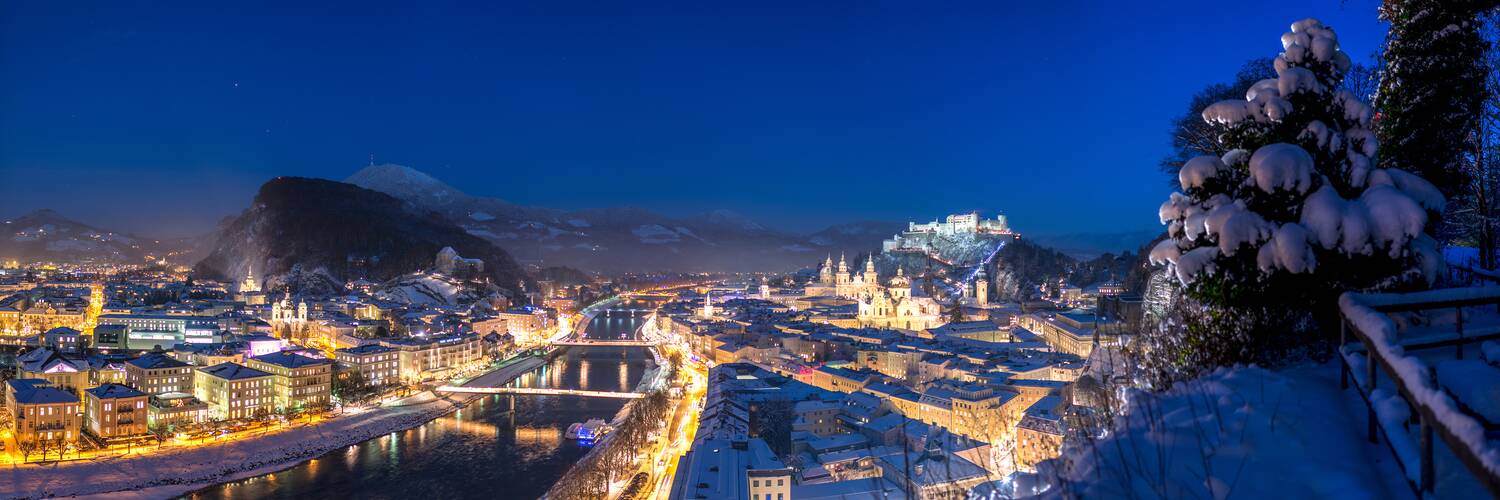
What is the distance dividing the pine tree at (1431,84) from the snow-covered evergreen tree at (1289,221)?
2456 mm

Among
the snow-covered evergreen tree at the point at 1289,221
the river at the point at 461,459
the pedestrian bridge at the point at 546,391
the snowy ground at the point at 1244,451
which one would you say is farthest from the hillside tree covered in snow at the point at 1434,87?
the pedestrian bridge at the point at 546,391

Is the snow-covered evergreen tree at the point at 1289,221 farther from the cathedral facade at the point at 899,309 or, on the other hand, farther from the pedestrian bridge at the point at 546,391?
the cathedral facade at the point at 899,309

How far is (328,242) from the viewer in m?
68.8

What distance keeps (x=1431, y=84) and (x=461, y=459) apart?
61.1 feet

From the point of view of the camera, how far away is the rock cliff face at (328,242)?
65.2 m

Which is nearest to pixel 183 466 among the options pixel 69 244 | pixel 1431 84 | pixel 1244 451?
pixel 1244 451

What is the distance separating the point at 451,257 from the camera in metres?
66.2

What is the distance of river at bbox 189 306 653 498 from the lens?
655 inches

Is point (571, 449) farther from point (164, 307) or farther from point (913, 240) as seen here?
point (913, 240)

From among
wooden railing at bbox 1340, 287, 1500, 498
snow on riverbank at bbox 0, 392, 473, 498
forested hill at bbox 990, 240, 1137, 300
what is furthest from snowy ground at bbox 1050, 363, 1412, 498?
forested hill at bbox 990, 240, 1137, 300

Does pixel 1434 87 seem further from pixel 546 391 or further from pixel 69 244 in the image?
pixel 69 244

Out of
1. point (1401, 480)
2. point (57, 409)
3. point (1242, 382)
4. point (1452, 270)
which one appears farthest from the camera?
point (57, 409)

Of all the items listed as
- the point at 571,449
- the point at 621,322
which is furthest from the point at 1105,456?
the point at 621,322

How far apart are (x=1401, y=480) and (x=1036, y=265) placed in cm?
5491
